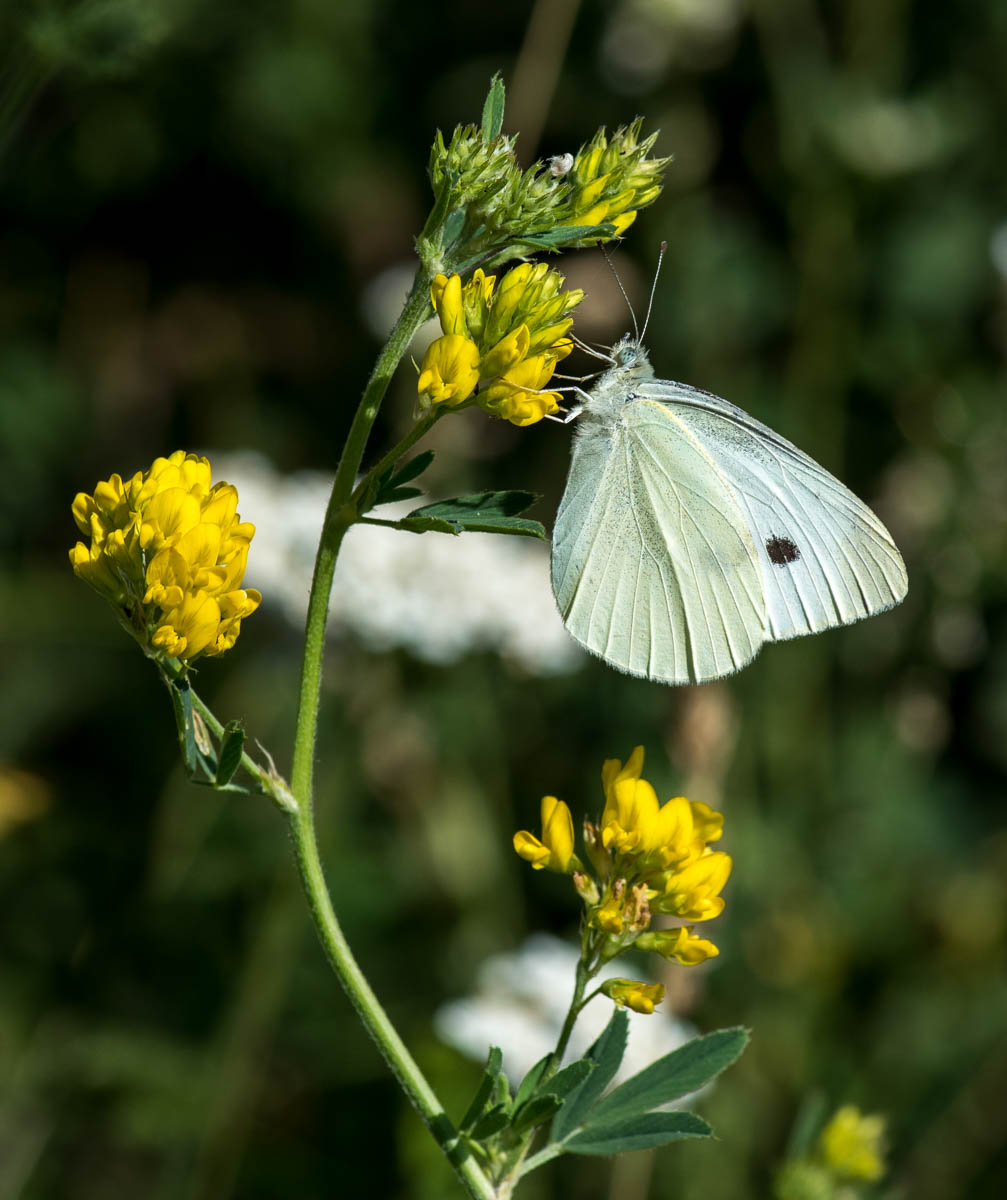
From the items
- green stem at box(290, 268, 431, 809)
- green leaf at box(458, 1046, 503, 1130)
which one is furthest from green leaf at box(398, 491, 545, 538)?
green leaf at box(458, 1046, 503, 1130)

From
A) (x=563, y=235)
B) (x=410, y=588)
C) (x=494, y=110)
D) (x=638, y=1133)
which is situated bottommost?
(x=638, y=1133)

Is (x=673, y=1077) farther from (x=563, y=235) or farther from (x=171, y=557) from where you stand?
(x=563, y=235)

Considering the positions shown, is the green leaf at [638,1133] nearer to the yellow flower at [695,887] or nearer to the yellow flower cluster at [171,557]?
the yellow flower at [695,887]

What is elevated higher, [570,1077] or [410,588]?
[410,588]

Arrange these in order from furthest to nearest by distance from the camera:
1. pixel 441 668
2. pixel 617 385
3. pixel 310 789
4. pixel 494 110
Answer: pixel 441 668 → pixel 617 385 → pixel 494 110 → pixel 310 789

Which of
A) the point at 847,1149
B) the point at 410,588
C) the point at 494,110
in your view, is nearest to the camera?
the point at 494,110

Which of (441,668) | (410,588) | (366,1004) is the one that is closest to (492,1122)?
(366,1004)

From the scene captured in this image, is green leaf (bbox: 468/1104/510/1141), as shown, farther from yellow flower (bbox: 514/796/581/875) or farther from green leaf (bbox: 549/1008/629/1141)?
yellow flower (bbox: 514/796/581/875)

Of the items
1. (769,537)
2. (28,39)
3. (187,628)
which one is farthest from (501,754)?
(187,628)
